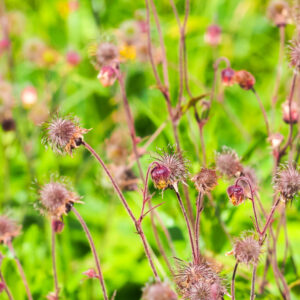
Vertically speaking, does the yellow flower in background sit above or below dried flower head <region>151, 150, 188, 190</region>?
above

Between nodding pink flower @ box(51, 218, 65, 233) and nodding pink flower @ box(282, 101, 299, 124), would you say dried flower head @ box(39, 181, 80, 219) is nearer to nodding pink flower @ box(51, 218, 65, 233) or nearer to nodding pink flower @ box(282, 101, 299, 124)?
nodding pink flower @ box(51, 218, 65, 233)

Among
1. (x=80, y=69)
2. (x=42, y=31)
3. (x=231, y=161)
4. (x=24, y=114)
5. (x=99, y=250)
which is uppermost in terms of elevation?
(x=42, y=31)

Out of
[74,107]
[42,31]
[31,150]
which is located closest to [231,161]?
[31,150]

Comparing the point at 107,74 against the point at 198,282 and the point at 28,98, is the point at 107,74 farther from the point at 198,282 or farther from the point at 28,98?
the point at 28,98

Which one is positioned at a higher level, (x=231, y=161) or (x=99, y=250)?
(x=99, y=250)

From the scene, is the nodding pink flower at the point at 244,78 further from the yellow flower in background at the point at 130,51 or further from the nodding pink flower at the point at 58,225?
the yellow flower in background at the point at 130,51

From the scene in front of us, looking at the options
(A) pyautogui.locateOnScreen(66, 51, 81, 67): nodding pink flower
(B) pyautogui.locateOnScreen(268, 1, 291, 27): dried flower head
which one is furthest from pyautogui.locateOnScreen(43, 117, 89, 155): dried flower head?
(A) pyautogui.locateOnScreen(66, 51, 81, 67): nodding pink flower

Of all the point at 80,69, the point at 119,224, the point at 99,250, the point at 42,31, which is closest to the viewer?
the point at 99,250

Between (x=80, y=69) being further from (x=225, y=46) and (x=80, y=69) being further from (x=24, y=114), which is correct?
(x=225, y=46)
